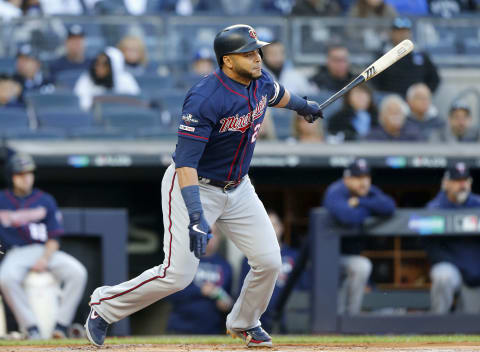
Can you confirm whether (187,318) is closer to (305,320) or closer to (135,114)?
(305,320)

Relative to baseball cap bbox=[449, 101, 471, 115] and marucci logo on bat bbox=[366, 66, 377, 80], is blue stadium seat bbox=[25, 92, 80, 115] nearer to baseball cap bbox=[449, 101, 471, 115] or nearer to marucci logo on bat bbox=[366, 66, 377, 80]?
baseball cap bbox=[449, 101, 471, 115]

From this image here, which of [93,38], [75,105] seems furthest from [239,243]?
[93,38]

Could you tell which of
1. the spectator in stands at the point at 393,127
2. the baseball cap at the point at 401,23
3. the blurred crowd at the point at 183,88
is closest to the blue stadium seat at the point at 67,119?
the blurred crowd at the point at 183,88

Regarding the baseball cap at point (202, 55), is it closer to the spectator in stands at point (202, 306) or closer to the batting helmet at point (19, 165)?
the spectator in stands at point (202, 306)

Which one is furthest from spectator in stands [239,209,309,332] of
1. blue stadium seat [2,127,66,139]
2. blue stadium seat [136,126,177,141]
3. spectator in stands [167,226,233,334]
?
blue stadium seat [2,127,66,139]

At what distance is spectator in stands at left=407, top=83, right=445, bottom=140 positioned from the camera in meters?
8.05

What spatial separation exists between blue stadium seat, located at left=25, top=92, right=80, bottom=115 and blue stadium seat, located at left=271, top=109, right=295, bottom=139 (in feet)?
5.81

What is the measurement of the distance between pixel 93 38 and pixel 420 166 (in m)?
3.53

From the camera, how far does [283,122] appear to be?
26.7 feet

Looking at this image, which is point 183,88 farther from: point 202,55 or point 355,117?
point 355,117

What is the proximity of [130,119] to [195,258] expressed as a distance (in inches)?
158

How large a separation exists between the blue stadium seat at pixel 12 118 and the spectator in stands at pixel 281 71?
7.37 ft

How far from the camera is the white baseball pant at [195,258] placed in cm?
418

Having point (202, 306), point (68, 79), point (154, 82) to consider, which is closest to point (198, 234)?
point (202, 306)
